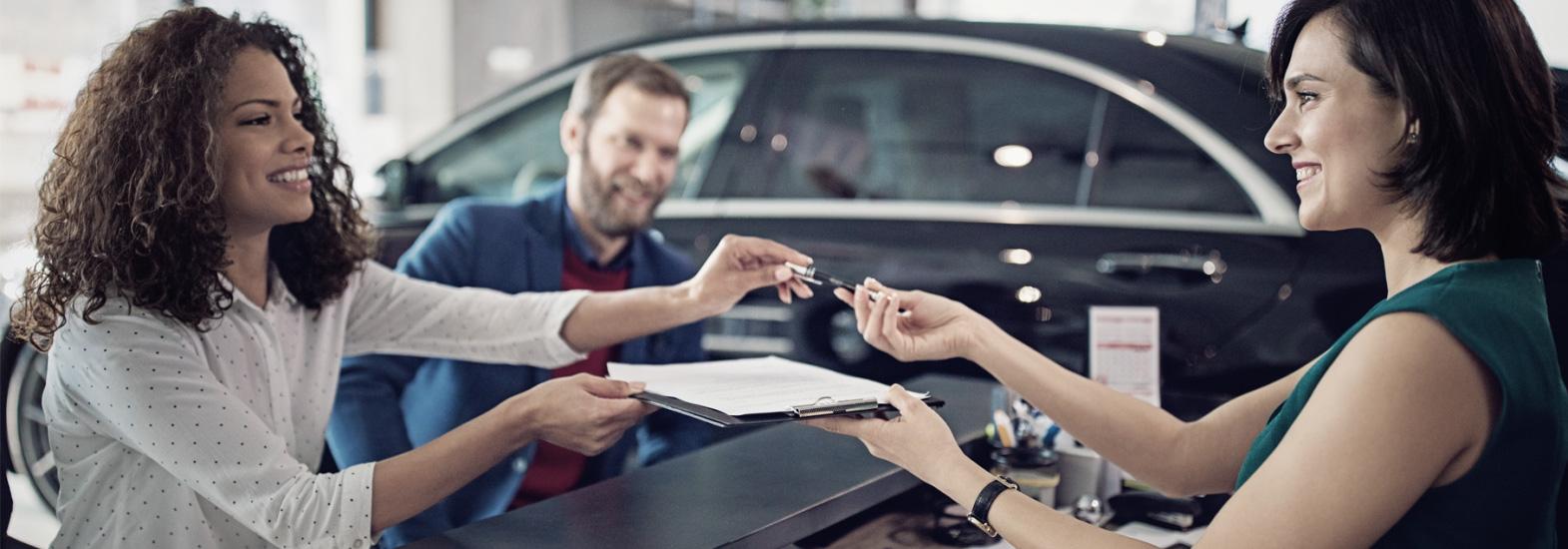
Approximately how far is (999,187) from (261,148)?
158cm

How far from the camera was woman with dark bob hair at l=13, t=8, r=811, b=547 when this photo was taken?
4.42ft

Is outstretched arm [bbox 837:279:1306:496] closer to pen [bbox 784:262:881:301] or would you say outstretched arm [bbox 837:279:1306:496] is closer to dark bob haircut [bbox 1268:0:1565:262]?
pen [bbox 784:262:881:301]

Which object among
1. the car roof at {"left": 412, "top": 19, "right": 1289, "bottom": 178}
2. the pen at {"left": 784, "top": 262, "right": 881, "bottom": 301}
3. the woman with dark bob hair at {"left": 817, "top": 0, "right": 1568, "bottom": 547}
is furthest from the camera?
the car roof at {"left": 412, "top": 19, "right": 1289, "bottom": 178}

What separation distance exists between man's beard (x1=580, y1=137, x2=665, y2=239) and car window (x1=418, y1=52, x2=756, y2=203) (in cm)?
51

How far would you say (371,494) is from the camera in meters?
1.38

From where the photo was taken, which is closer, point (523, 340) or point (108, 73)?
point (108, 73)

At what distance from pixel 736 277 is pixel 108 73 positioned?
88 cm

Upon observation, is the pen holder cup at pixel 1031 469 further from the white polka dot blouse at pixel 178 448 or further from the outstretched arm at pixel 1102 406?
the white polka dot blouse at pixel 178 448

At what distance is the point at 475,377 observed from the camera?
89.0 inches

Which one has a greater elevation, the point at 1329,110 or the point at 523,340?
the point at 1329,110

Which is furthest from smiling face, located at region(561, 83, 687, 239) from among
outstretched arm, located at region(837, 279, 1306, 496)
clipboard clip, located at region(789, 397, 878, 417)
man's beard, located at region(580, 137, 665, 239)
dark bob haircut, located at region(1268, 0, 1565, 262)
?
dark bob haircut, located at region(1268, 0, 1565, 262)

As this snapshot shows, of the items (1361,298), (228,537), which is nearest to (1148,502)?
(1361,298)

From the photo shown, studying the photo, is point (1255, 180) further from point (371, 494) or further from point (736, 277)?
point (371, 494)

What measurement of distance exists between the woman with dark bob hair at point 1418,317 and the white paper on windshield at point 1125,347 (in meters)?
0.80
